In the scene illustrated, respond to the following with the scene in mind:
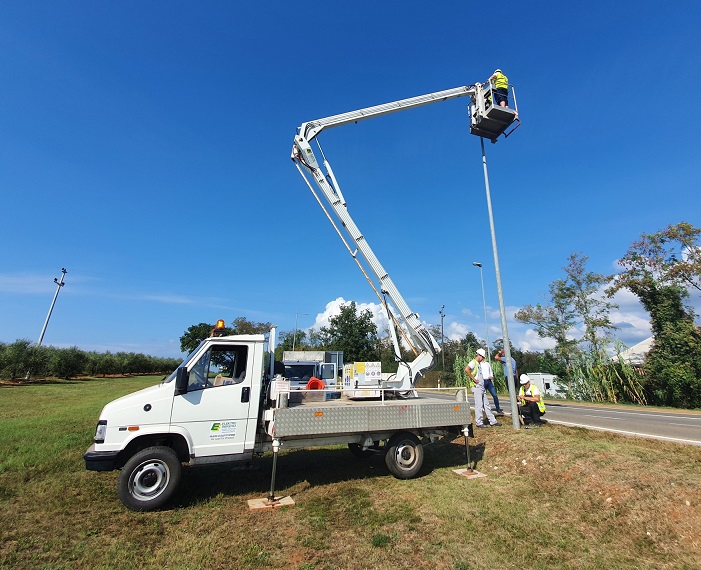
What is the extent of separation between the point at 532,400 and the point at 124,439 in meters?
8.91

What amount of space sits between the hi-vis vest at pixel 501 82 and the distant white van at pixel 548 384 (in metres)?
18.9

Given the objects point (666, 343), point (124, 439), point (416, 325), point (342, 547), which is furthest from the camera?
point (666, 343)

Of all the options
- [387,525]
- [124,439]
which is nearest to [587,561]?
[387,525]

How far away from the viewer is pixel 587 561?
3828mm

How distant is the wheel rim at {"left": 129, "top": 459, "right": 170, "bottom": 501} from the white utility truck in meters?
0.01

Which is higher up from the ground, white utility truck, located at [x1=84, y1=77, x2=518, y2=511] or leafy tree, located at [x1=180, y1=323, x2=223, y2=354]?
leafy tree, located at [x1=180, y1=323, x2=223, y2=354]

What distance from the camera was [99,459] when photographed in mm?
5094

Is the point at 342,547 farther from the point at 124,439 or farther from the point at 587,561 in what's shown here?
the point at 124,439

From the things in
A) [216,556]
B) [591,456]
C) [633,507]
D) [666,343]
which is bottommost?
[216,556]

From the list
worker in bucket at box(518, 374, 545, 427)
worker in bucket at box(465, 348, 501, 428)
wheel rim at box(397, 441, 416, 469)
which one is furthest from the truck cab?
worker in bucket at box(518, 374, 545, 427)

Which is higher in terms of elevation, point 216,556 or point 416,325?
point 416,325

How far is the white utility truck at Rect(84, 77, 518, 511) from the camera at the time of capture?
5.24m

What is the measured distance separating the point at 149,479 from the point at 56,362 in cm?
4097

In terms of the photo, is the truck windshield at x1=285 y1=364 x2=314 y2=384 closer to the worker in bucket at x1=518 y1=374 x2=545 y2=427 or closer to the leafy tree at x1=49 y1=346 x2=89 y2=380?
the worker in bucket at x1=518 y1=374 x2=545 y2=427
